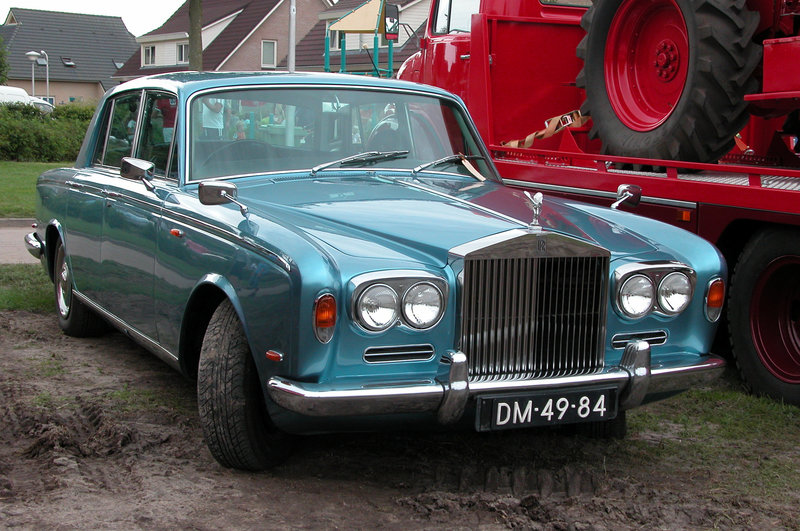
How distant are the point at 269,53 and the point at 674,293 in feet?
140

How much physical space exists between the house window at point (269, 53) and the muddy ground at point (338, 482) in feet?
135

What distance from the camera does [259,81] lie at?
4.87m

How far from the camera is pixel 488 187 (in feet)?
16.1

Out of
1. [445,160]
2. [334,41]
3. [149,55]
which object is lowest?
[445,160]

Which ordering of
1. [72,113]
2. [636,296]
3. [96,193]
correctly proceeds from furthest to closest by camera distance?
[72,113]
[96,193]
[636,296]

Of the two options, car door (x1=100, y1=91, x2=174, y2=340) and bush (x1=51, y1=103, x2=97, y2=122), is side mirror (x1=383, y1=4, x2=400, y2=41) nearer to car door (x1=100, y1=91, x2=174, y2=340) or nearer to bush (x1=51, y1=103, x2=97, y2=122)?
car door (x1=100, y1=91, x2=174, y2=340)

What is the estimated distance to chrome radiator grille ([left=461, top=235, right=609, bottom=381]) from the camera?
11.8 feet

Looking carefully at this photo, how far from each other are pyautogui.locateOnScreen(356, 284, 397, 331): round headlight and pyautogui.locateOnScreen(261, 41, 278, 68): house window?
42.3 metres

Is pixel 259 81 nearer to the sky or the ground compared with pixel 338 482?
nearer to the sky

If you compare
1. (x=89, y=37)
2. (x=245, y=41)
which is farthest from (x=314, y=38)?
(x=89, y=37)

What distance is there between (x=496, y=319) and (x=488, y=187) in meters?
1.42

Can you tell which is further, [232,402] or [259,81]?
[259,81]

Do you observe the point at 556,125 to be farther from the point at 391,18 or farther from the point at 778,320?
the point at 391,18

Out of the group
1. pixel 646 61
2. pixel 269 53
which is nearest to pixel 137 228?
pixel 646 61
